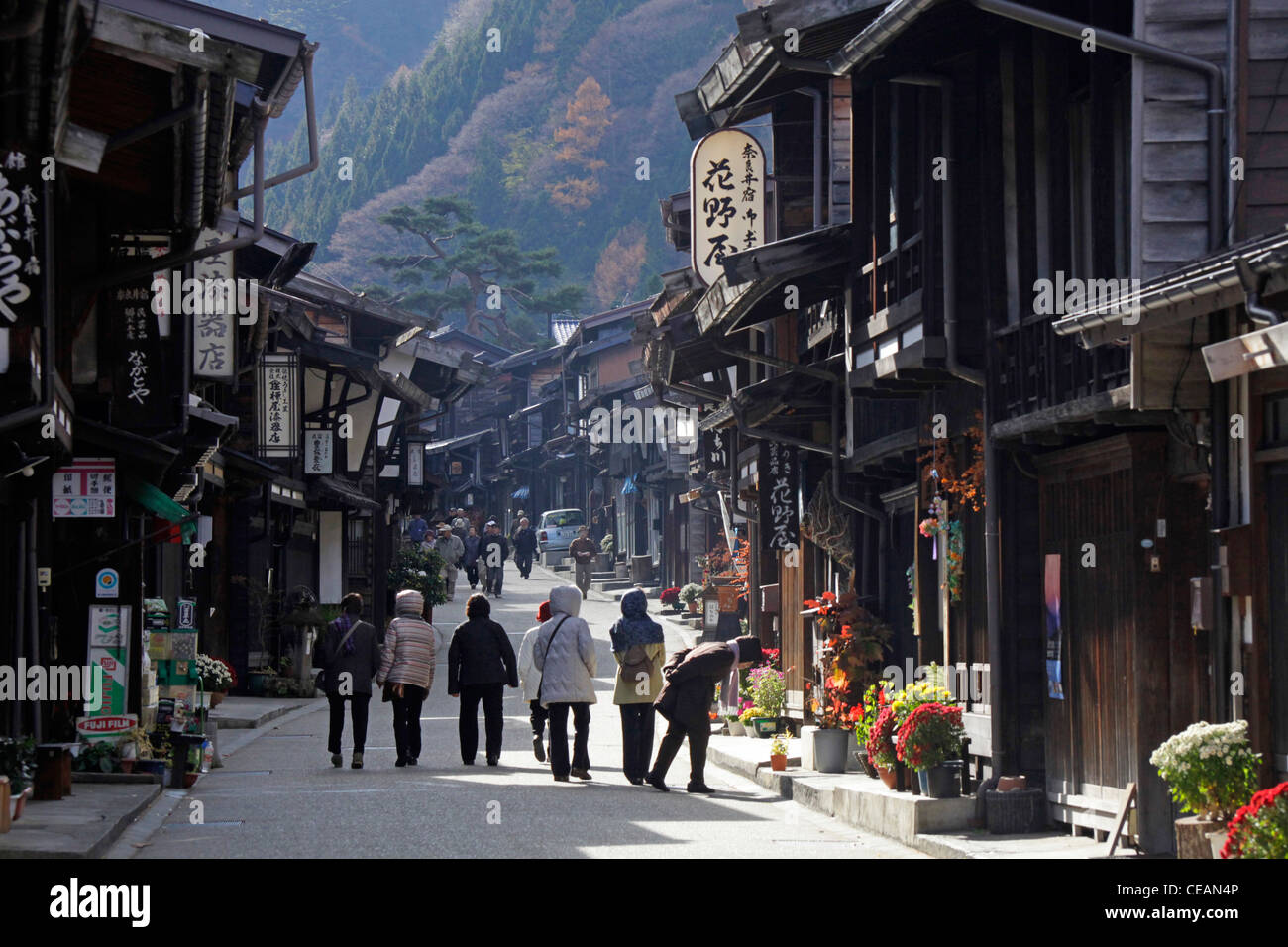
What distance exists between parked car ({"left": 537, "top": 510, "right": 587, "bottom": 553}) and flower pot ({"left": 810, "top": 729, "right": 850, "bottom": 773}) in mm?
46607

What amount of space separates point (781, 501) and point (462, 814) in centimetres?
1035

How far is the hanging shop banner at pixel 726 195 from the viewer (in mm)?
23188

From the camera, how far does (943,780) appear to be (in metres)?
14.2

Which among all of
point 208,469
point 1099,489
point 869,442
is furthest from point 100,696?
point 1099,489

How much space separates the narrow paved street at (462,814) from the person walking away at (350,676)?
0.36 metres

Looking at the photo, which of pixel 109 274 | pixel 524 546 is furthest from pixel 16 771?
pixel 524 546

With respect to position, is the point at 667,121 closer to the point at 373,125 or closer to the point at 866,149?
the point at 373,125

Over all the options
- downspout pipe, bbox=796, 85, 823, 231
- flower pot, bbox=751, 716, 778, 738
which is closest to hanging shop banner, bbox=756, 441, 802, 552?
flower pot, bbox=751, 716, 778, 738

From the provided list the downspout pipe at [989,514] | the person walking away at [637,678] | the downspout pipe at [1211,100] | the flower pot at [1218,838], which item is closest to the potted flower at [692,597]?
the person walking away at [637,678]

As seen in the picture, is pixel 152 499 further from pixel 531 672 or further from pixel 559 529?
pixel 559 529

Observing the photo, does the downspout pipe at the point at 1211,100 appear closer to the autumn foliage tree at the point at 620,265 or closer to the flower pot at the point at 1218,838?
the flower pot at the point at 1218,838

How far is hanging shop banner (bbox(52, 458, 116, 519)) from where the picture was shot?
1636cm

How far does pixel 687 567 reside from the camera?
50875 millimetres

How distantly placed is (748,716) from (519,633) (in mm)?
14740
